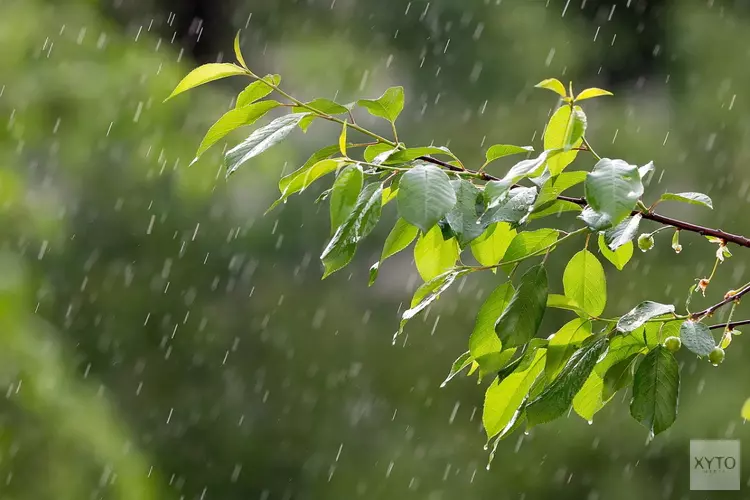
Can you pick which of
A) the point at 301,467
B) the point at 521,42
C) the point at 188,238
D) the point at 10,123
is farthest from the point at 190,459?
the point at 521,42

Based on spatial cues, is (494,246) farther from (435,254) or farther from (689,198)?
(689,198)

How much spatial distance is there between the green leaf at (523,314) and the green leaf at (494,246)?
0.08 metres

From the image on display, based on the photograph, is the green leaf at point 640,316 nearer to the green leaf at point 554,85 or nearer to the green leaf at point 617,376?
the green leaf at point 617,376

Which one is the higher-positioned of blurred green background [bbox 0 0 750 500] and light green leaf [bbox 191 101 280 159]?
A: light green leaf [bbox 191 101 280 159]

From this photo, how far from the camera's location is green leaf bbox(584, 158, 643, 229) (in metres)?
0.49

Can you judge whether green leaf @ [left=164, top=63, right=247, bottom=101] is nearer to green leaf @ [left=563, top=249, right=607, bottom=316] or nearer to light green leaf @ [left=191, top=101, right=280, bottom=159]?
light green leaf @ [left=191, top=101, right=280, bottom=159]

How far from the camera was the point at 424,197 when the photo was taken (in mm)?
509

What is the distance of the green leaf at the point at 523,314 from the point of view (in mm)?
600

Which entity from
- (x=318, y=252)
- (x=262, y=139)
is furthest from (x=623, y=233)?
(x=318, y=252)

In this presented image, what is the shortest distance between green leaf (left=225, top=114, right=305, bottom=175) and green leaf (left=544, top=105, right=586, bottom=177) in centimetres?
17

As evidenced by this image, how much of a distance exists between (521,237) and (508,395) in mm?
117

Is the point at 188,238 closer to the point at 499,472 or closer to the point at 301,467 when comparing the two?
the point at 301,467

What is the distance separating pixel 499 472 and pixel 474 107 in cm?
150

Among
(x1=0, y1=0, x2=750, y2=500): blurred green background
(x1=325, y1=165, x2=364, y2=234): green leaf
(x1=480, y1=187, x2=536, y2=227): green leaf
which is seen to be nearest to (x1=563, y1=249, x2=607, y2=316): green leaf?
(x1=480, y1=187, x2=536, y2=227): green leaf
